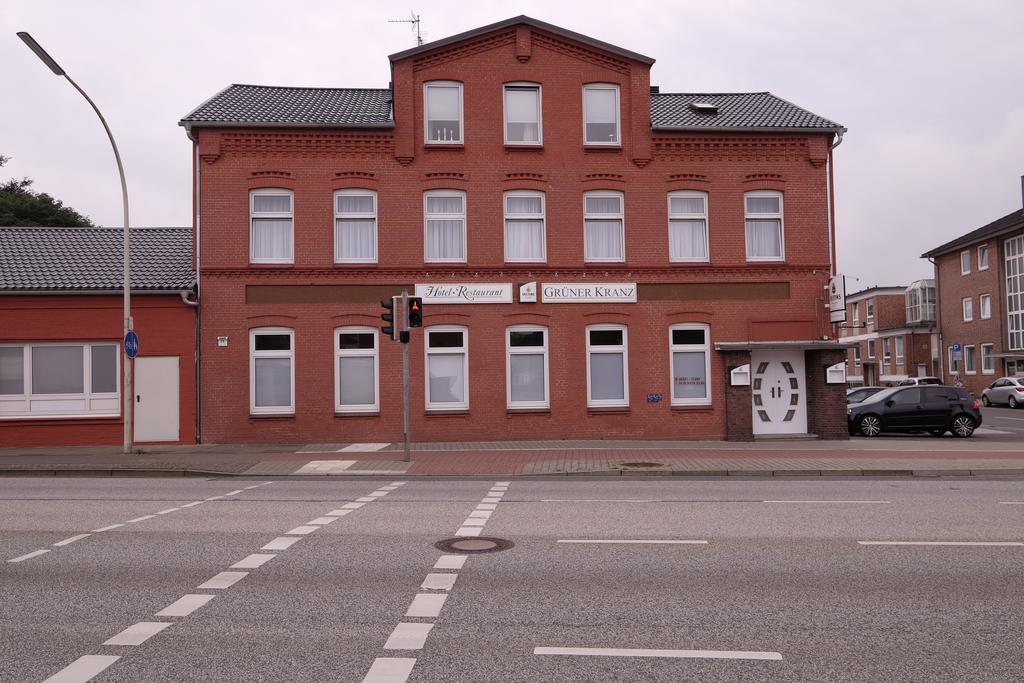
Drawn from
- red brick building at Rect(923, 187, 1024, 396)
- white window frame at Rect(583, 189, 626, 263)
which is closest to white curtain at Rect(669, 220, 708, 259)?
white window frame at Rect(583, 189, 626, 263)

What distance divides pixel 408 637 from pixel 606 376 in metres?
17.4

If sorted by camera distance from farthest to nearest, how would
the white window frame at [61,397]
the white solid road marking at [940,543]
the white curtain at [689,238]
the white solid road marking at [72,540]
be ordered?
the white curtain at [689,238] → the white window frame at [61,397] → the white solid road marking at [72,540] → the white solid road marking at [940,543]

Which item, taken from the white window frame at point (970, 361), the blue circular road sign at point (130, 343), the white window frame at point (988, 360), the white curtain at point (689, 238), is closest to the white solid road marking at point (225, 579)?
the blue circular road sign at point (130, 343)

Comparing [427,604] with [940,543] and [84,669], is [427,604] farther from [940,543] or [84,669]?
[940,543]

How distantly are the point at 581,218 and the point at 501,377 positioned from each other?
15.4ft

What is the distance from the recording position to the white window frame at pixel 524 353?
22.4 m

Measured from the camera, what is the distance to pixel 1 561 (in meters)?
8.23

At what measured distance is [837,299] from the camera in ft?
72.4

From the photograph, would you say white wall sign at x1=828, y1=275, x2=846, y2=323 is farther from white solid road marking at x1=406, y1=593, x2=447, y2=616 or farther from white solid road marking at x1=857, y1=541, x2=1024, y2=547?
white solid road marking at x1=406, y1=593, x2=447, y2=616

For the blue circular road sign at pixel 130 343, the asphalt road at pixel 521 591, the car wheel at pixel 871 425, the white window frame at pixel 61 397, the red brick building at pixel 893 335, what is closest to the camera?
the asphalt road at pixel 521 591

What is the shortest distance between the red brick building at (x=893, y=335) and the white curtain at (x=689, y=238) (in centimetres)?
4031

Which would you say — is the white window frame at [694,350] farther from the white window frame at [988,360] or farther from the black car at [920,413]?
the white window frame at [988,360]

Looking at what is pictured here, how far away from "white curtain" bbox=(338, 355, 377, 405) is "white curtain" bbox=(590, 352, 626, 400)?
18.9 feet

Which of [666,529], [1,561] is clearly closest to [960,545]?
[666,529]
